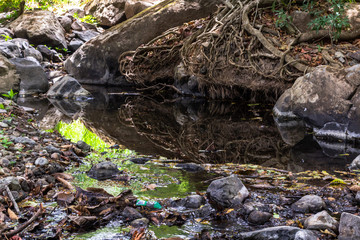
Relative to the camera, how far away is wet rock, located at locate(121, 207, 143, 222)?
2336 millimetres

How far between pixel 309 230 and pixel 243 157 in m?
1.91

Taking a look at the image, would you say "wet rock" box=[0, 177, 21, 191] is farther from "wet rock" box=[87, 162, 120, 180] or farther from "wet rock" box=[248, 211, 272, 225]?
"wet rock" box=[248, 211, 272, 225]

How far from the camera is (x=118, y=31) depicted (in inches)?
411

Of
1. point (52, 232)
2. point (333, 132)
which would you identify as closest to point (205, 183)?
point (52, 232)

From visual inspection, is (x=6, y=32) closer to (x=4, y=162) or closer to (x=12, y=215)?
(x=4, y=162)

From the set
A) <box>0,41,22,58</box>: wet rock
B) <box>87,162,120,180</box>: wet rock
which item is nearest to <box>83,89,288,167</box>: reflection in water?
<box>87,162,120,180</box>: wet rock

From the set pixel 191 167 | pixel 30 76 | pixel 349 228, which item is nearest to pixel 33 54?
pixel 30 76

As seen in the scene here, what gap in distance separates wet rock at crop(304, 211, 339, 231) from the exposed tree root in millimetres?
4738

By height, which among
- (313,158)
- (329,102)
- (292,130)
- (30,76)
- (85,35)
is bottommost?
(292,130)

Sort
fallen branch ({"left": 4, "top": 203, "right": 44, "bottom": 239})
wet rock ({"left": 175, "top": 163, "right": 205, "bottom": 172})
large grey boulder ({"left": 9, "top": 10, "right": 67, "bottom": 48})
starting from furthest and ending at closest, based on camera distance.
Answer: large grey boulder ({"left": 9, "top": 10, "right": 67, "bottom": 48}), wet rock ({"left": 175, "top": 163, "right": 205, "bottom": 172}), fallen branch ({"left": 4, "top": 203, "right": 44, "bottom": 239})

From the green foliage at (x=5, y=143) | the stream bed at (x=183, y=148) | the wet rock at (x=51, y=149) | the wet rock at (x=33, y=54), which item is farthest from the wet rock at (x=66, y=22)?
the green foliage at (x=5, y=143)

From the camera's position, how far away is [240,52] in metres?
A: 7.49

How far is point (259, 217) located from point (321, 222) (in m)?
0.35

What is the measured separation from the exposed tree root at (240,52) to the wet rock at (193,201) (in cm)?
468
